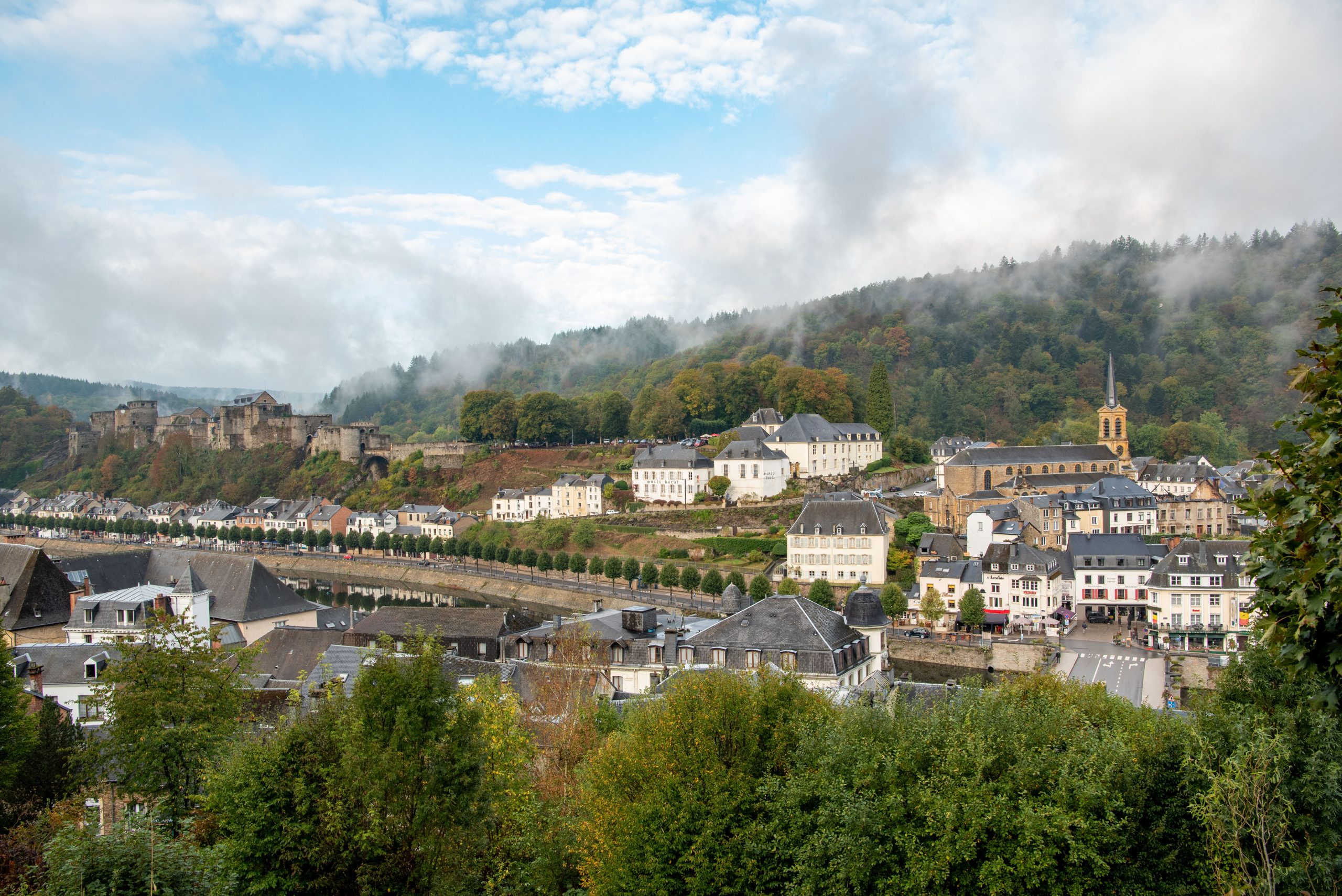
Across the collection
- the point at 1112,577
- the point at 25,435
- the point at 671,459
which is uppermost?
the point at 25,435

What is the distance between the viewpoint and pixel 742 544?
56.4 meters

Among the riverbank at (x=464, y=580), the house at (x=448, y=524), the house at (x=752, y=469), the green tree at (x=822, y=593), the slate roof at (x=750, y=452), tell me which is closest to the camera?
the green tree at (x=822, y=593)

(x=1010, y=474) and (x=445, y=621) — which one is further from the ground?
(x=1010, y=474)

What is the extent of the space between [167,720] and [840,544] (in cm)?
3728

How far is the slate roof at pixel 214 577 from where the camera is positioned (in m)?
34.4

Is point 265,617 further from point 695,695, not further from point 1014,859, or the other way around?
point 1014,859

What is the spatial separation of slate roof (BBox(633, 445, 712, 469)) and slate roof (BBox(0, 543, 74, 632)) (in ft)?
128

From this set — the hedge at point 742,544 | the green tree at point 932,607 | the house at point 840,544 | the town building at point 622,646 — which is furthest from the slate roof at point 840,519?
the town building at point 622,646

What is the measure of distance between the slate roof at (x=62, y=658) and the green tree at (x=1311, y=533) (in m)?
25.0

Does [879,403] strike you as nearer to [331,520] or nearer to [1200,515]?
[1200,515]

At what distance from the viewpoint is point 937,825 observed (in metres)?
11.1

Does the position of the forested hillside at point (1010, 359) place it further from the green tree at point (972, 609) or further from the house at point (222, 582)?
the house at point (222, 582)

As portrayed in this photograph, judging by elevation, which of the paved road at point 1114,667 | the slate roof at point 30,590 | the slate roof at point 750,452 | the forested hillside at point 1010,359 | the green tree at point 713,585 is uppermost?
the forested hillside at point 1010,359

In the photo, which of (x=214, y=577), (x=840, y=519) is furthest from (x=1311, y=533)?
(x=840, y=519)
